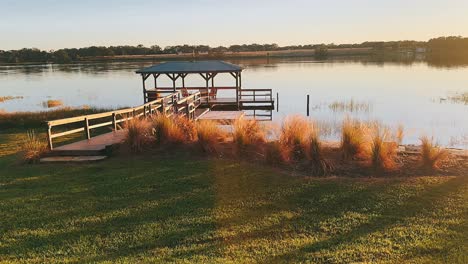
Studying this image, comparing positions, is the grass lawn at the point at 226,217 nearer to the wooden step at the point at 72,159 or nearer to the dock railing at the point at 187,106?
the wooden step at the point at 72,159

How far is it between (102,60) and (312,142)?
116825mm

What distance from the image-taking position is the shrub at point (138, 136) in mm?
9164

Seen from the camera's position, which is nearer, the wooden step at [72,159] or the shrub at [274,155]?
the shrub at [274,155]

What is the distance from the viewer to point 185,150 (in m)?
9.07

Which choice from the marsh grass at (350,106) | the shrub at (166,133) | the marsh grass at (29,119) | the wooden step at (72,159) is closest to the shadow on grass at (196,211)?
the wooden step at (72,159)

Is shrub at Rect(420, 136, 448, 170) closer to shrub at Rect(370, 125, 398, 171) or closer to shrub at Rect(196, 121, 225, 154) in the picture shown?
shrub at Rect(370, 125, 398, 171)

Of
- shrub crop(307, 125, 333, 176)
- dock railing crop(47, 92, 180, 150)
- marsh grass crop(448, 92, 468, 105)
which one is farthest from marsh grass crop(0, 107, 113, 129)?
marsh grass crop(448, 92, 468, 105)

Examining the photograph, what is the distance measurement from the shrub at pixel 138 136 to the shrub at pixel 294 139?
10.5ft

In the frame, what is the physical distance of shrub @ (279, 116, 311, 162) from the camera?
26.6 ft

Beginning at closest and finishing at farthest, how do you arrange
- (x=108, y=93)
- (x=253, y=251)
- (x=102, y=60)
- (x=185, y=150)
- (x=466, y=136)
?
1. (x=253, y=251)
2. (x=185, y=150)
3. (x=466, y=136)
4. (x=108, y=93)
5. (x=102, y=60)

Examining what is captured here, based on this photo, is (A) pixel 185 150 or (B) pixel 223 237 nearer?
(B) pixel 223 237

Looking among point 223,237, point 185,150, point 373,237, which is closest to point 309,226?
point 373,237

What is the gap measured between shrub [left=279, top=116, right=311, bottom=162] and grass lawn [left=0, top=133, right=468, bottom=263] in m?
0.77

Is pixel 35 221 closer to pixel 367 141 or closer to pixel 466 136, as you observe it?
pixel 367 141
